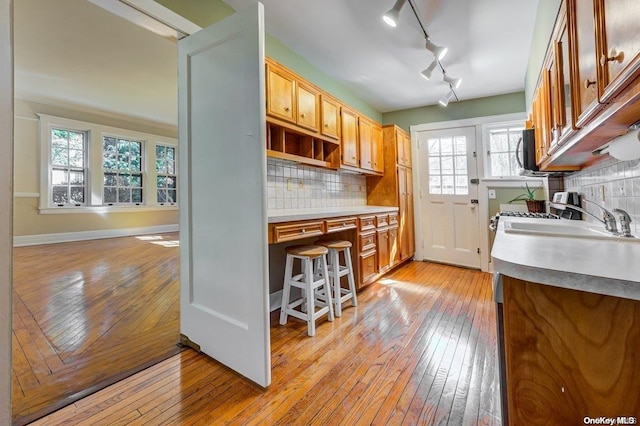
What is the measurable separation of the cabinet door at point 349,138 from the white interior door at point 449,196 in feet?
5.27

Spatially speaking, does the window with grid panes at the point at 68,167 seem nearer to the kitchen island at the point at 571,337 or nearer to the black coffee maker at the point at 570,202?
the kitchen island at the point at 571,337

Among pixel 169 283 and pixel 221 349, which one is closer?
pixel 221 349

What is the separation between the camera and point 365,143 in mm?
3545

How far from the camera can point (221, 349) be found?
169cm

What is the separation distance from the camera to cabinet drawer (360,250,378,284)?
2.97m

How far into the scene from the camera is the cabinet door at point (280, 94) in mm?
2197

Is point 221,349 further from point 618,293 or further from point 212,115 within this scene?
point 618,293

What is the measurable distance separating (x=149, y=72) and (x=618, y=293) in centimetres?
503

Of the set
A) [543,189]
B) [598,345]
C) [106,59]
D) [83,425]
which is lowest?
[83,425]

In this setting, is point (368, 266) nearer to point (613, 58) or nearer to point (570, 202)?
point (570, 202)

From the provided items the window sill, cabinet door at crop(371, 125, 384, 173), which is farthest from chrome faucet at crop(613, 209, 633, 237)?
the window sill

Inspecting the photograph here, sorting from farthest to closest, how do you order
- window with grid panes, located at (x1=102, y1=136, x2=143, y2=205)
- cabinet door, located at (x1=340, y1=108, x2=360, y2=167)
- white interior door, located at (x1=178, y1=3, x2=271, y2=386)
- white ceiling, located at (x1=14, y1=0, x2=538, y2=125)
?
window with grid panes, located at (x1=102, y1=136, x2=143, y2=205) → cabinet door, located at (x1=340, y1=108, x2=360, y2=167) → white ceiling, located at (x1=14, y1=0, x2=538, y2=125) → white interior door, located at (x1=178, y1=3, x2=271, y2=386)

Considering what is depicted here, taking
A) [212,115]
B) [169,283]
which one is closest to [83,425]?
[212,115]

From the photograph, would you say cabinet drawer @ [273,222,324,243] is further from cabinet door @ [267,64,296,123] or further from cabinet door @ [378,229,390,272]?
cabinet door @ [378,229,390,272]
